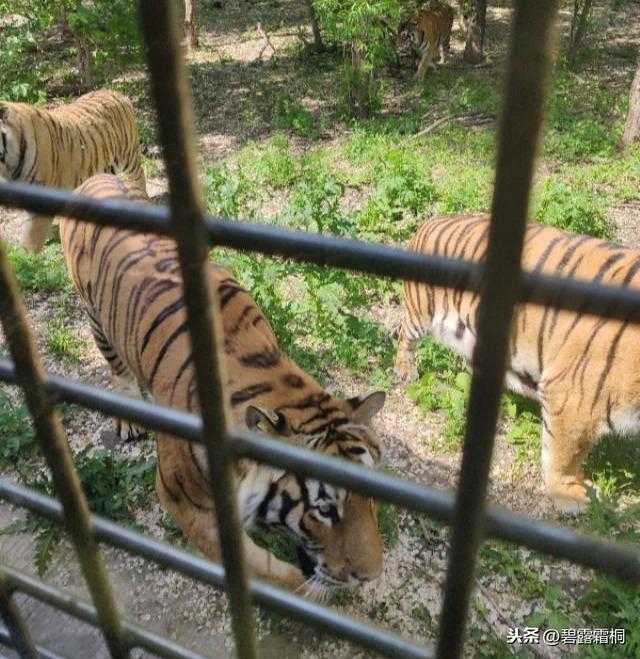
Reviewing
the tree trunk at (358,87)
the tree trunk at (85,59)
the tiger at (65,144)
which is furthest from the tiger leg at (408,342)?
the tree trunk at (85,59)

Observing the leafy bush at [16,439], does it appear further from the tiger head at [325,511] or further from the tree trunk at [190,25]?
the tree trunk at [190,25]

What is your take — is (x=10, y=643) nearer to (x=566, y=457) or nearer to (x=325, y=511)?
(x=325, y=511)

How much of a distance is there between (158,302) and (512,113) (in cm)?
226

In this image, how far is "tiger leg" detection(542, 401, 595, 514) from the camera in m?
2.81

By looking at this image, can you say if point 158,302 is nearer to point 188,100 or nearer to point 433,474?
point 433,474

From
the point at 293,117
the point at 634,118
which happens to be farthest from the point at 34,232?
the point at 634,118

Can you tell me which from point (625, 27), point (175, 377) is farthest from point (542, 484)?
point (625, 27)

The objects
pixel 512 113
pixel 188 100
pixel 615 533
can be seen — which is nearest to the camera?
pixel 512 113

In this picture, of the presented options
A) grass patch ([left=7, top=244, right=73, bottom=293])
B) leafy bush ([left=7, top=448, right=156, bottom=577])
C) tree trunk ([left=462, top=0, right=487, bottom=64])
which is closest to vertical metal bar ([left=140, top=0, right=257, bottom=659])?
leafy bush ([left=7, top=448, right=156, bottom=577])

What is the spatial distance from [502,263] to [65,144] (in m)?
5.67

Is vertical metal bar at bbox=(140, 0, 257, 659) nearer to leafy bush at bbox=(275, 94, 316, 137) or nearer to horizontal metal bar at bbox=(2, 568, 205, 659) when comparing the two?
horizontal metal bar at bbox=(2, 568, 205, 659)

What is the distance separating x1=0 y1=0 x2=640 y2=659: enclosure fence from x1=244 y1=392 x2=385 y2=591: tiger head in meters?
0.99

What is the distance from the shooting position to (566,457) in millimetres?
2861

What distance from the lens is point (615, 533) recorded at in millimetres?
2543
